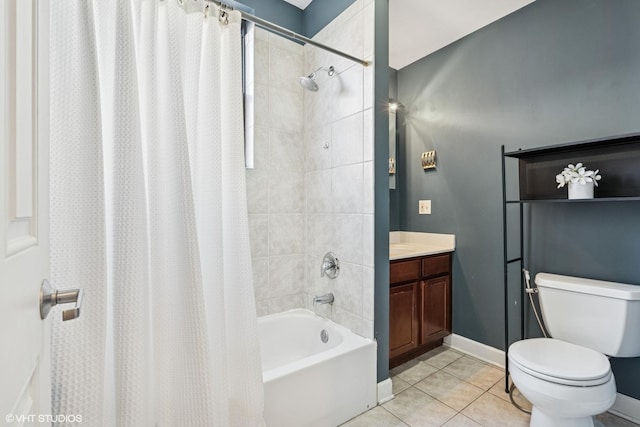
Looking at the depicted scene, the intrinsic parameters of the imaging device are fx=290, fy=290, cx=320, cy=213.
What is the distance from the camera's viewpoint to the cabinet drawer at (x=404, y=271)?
6.40ft

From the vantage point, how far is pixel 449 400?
1.74 m

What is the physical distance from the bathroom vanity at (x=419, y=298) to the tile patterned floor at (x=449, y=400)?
0.18 meters

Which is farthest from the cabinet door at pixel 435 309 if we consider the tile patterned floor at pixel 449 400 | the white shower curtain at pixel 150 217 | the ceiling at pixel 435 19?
the ceiling at pixel 435 19

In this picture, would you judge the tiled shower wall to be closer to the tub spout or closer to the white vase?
the tub spout

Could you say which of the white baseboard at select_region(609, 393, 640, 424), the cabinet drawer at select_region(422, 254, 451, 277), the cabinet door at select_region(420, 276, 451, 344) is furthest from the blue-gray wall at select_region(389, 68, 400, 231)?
the white baseboard at select_region(609, 393, 640, 424)

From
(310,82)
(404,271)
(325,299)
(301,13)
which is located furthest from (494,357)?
(301,13)

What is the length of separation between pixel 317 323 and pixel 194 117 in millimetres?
1489

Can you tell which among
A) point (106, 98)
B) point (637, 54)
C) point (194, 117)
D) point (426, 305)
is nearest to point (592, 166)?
point (637, 54)

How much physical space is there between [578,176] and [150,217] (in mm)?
2118

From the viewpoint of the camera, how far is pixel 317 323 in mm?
2002

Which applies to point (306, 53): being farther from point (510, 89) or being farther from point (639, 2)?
point (639, 2)

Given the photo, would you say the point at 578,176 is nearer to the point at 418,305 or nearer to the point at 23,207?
the point at 418,305

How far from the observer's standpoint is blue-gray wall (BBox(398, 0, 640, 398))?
5.34 feet

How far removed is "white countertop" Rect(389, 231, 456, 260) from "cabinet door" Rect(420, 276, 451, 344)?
0.76 feet
